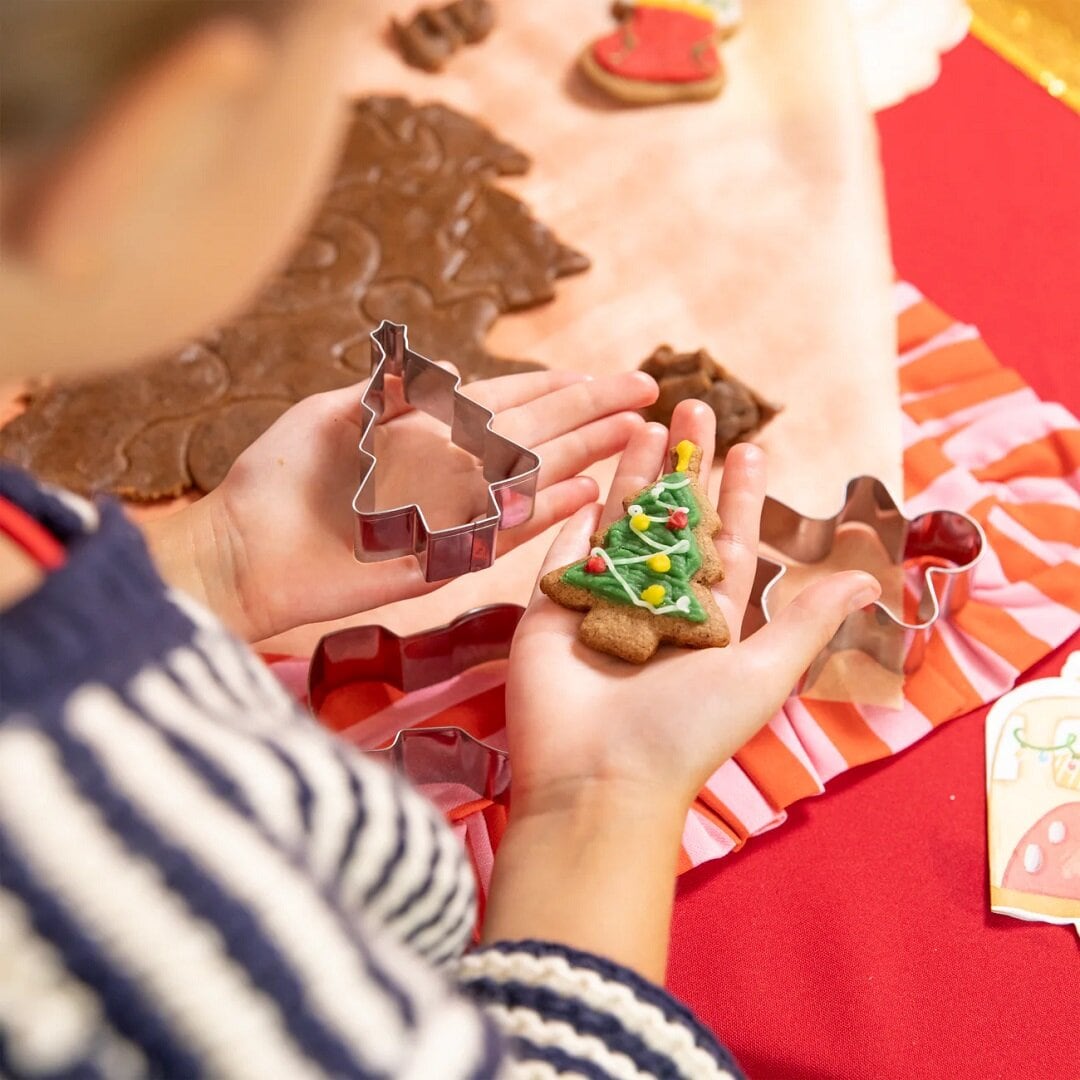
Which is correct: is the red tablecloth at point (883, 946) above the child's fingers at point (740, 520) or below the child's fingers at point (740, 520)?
below

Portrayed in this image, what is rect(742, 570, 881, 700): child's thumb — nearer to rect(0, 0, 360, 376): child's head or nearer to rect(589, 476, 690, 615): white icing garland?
rect(589, 476, 690, 615): white icing garland

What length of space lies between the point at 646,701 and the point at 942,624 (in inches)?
17.6

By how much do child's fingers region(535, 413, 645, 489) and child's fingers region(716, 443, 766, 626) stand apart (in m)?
0.10

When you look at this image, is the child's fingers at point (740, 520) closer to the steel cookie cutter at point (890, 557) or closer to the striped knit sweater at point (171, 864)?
the steel cookie cutter at point (890, 557)

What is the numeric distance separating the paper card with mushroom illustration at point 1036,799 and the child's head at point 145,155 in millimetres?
810

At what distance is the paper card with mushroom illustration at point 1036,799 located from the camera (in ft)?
2.96

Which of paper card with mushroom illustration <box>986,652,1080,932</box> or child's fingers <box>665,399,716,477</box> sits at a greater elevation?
child's fingers <box>665,399,716,477</box>

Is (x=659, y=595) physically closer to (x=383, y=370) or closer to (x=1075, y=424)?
(x=383, y=370)

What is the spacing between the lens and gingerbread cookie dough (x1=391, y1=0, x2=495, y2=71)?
1.56m

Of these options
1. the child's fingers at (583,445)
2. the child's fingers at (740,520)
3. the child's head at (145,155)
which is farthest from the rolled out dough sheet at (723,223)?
the child's head at (145,155)

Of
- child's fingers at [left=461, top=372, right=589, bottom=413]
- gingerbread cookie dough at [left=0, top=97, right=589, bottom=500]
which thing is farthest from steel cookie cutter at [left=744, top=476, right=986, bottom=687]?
gingerbread cookie dough at [left=0, top=97, right=589, bottom=500]

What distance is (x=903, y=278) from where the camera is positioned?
4.64 ft

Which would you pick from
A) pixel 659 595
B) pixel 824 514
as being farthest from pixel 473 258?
pixel 659 595

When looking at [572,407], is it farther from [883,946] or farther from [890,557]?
[883,946]
